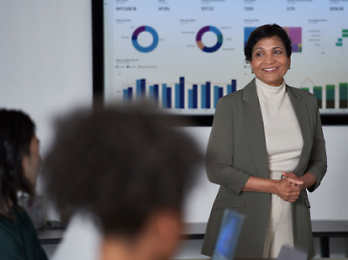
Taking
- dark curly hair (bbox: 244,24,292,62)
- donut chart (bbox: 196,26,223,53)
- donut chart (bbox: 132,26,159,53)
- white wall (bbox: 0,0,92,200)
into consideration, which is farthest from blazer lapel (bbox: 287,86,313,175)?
white wall (bbox: 0,0,92,200)

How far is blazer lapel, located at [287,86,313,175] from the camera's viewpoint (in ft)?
5.87

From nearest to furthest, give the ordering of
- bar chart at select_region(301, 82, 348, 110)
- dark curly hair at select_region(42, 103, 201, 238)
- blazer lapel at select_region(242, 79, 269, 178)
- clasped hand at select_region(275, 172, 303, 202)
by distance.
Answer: dark curly hair at select_region(42, 103, 201, 238), clasped hand at select_region(275, 172, 303, 202), blazer lapel at select_region(242, 79, 269, 178), bar chart at select_region(301, 82, 348, 110)

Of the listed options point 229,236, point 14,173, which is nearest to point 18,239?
point 14,173

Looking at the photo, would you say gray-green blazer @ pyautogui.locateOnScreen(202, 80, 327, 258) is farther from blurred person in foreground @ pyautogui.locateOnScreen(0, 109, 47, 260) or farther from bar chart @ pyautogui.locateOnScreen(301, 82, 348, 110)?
bar chart @ pyautogui.locateOnScreen(301, 82, 348, 110)

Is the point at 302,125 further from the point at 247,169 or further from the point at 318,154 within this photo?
the point at 247,169

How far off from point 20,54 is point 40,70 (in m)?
0.19

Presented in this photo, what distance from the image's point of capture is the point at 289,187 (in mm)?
1634

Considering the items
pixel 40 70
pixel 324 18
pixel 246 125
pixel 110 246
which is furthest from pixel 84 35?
pixel 110 246

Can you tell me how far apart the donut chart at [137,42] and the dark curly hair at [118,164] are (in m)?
2.60

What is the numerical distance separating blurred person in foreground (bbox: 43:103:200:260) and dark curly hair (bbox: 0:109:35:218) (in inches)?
24.4

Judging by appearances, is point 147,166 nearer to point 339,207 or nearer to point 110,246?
point 110,246

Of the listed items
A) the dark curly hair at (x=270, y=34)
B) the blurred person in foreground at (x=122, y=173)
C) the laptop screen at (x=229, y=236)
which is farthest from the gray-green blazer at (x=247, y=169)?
the blurred person in foreground at (x=122, y=173)

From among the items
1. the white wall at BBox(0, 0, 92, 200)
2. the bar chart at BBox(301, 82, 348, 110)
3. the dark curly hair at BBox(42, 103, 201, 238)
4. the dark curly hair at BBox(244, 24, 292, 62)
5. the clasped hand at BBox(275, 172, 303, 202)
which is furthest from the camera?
the bar chart at BBox(301, 82, 348, 110)

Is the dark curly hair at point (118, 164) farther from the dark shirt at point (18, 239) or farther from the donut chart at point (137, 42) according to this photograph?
the donut chart at point (137, 42)
